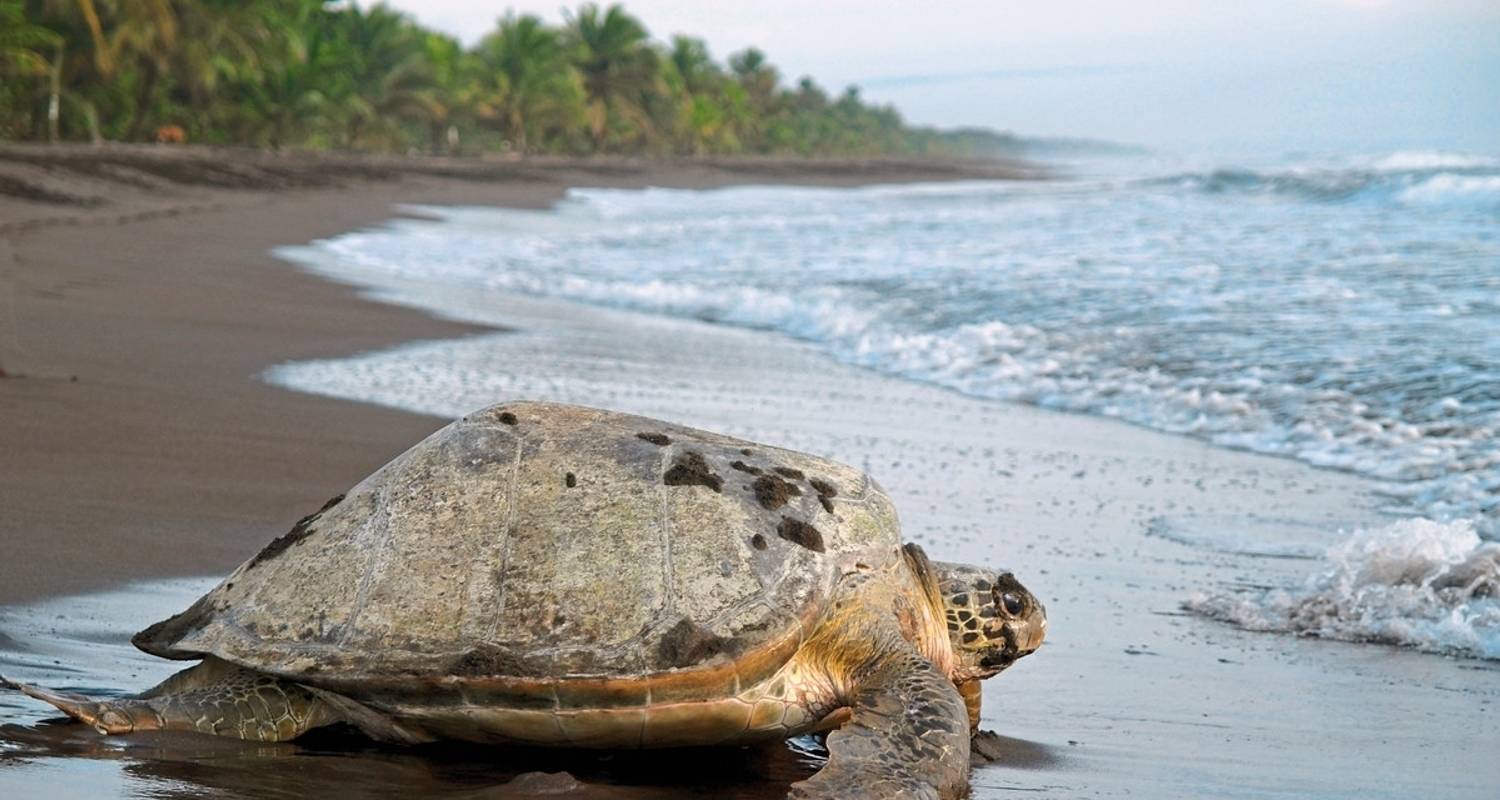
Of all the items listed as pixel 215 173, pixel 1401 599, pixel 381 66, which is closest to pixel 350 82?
pixel 381 66

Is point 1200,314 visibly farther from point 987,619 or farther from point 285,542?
point 285,542

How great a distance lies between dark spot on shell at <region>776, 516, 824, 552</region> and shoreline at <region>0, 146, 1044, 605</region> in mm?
1849

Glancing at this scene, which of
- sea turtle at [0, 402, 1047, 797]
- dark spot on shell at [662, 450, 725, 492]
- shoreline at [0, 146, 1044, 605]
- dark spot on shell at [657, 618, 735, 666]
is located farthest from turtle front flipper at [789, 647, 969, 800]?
shoreline at [0, 146, 1044, 605]

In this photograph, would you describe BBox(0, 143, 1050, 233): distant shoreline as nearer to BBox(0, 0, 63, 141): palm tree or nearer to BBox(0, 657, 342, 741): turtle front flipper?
BBox(0, 0, 63, 141): palm tree

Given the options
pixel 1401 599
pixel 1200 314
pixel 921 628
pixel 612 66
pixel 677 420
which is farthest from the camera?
pixel 612 66

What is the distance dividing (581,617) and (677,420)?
381 centimetres

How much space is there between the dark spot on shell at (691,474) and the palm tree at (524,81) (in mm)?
52544

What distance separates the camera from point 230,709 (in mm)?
2887

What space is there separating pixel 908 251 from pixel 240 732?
1471cm

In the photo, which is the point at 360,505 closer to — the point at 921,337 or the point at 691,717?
the point at 691,717

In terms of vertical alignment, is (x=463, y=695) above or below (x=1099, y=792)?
above

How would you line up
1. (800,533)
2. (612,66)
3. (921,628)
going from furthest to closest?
1. (612,66)
2. (921,628)
3. (800,533)

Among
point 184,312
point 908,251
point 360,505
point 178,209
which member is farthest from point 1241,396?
point 178,209

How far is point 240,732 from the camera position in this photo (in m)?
2.90
